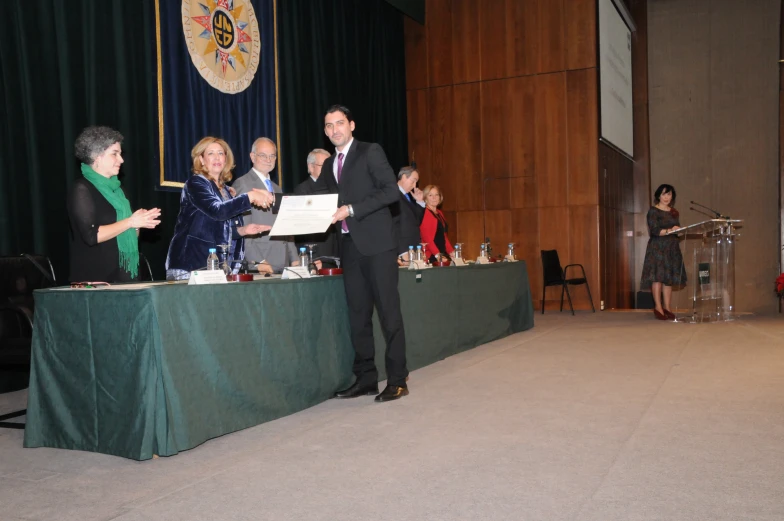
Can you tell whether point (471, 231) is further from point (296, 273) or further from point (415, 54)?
point (296, 273)

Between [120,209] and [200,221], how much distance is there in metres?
0.35

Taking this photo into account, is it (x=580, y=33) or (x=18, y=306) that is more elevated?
(x=580, y=33)

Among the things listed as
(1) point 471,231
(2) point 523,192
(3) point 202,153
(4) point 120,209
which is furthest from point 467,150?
(4) point 120,209

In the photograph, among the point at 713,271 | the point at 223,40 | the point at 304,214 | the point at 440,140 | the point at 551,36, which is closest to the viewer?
the point at 304,214

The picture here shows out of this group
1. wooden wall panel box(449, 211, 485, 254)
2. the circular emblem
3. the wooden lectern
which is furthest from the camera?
wooden wall panel box(449, 211, 485, 254)

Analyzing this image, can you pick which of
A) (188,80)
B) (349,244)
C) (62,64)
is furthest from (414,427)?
(188,80)

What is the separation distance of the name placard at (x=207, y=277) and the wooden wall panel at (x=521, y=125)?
260 inches

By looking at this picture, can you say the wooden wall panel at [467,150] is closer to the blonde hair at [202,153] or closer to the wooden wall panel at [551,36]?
the wooden wall panel at [551,36]

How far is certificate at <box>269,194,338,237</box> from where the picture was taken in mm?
3143

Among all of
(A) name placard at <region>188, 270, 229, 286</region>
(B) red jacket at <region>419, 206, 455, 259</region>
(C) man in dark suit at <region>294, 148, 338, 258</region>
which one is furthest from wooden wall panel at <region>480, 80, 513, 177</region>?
(A) name placard at <region>188, 270, 229, 286</region>

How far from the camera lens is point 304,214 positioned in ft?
10.4

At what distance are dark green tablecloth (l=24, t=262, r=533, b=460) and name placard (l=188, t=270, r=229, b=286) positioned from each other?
A: 42mm

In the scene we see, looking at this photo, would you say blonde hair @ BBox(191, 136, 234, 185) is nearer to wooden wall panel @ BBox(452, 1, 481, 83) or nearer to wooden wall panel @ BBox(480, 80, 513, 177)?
wooden wall panel @ BBox(480, 80, 513, 177)

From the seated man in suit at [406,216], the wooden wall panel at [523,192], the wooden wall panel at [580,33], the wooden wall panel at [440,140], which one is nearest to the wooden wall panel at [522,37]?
the wooden wall panel at [580,33]
